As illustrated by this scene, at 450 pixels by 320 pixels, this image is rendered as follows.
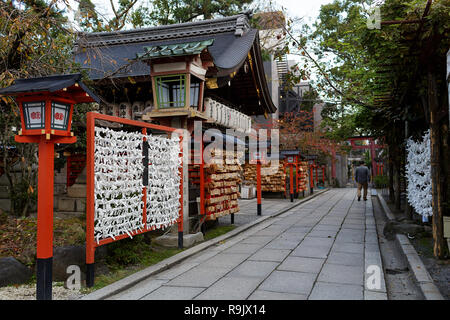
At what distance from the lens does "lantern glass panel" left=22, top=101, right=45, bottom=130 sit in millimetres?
4023

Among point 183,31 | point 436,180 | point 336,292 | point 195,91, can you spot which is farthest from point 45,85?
point 183,31

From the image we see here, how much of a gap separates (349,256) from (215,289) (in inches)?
119

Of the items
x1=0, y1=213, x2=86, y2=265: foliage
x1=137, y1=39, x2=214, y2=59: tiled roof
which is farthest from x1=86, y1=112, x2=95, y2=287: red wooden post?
x1=137, y1=39, x2=214, y2=59: tiled roof

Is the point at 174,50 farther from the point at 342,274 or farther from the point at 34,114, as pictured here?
the point at 342,274

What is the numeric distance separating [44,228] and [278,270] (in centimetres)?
342

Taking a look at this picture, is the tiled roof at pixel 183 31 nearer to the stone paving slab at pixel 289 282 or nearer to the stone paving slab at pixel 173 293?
the stone paving slab at pixel 289 282

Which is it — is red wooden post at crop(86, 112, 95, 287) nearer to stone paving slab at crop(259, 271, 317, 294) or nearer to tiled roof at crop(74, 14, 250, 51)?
stone paving slab at crop(259, 271, 317, 294)

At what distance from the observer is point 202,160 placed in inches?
328

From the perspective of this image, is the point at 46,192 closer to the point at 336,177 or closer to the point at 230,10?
the point at 230,10

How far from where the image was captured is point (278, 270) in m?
5.61

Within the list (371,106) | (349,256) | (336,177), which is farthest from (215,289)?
(336,177)

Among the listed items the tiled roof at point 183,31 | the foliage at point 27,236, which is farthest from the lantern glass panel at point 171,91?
the tiled roof at point 183,31

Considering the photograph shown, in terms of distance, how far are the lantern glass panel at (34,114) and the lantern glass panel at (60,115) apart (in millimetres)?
113

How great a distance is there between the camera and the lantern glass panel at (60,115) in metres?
4.10
